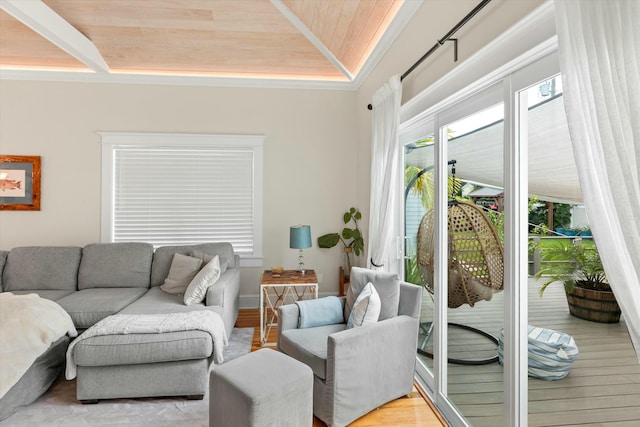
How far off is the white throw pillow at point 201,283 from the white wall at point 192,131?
1.12m

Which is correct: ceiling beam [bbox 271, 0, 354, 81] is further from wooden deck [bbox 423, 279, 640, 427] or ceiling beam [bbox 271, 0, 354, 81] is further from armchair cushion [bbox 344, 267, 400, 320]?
wooden deck [bbox 423, 279, 640, 427]

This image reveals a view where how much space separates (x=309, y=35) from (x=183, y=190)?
2.23 metres

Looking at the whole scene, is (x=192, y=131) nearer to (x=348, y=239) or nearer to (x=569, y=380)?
(x=348, y=239)

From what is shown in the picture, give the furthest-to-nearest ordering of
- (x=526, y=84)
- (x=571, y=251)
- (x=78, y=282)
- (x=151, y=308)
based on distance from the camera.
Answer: (x=78, y=282) → (x=151, y=308) → (x=526, y=84) → (x=571, y=251)

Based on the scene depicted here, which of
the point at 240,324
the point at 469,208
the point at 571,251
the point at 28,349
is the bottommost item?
the point at 240,324

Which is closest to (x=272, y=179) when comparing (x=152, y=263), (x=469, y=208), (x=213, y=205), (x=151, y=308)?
(x=213, y=205)

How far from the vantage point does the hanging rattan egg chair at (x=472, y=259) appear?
1871 millimetres

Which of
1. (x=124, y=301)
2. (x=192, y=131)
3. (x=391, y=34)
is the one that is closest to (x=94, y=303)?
(x=124, y=301)

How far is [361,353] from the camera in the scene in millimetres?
2088

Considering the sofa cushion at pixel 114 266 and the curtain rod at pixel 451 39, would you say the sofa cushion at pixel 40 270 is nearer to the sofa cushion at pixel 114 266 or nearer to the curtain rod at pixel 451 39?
the sofa cushion at pixel 114 266

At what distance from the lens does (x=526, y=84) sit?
1509mm

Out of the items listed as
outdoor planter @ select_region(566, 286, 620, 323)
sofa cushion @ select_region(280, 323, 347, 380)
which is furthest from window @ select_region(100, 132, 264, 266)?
→ outdoor planter @ select_region(566, 286, 620, 323)

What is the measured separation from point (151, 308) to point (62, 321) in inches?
22.9

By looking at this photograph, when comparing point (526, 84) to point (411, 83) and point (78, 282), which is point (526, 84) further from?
point (78, 282)
